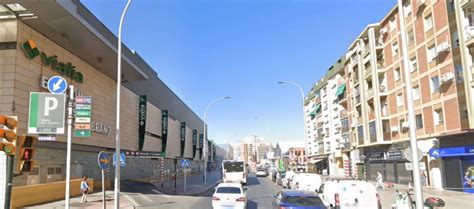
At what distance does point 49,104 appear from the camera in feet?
37.7

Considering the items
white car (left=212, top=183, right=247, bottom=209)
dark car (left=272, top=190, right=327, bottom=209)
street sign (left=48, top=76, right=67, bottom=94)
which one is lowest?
white car (left=212, top=183, right=247, bottom=209)

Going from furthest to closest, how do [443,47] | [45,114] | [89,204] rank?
[443,47] → [89,204] → [45,114]

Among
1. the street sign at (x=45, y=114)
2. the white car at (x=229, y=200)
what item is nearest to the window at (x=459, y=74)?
the white car at (x=229, y=200)

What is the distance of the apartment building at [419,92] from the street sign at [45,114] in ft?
Answer: 44.7

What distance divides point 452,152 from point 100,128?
86.3ft

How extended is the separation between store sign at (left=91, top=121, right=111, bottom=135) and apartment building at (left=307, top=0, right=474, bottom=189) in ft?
69.8

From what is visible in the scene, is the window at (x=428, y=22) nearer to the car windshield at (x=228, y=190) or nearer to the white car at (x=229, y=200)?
the car windshield at (x=228, y=190)

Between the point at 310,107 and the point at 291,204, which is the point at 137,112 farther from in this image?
the point at 310,107

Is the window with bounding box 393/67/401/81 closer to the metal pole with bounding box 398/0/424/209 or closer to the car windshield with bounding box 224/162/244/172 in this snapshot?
the car windshield with bounding box 224/162/244/172

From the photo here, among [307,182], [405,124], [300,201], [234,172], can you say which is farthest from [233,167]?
[300,201]

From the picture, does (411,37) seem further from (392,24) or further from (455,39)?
(455,39)

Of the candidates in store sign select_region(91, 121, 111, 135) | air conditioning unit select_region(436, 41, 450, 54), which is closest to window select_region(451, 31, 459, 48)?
air conditioning unit select_region(436, 41, 450, 54)

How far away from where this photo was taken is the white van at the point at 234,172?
120 ft

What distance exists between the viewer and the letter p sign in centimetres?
1136
